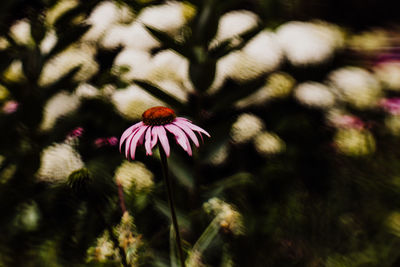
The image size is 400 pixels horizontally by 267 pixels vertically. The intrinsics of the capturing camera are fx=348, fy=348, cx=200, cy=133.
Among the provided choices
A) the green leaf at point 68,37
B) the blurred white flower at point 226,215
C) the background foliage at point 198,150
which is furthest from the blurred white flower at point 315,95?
the green leaf at point 68,37

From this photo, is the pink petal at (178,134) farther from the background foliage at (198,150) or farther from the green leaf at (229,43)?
the green leaf at (229,43)

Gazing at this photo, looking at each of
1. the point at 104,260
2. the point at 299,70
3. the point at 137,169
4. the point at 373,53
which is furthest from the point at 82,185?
the point at 373,53

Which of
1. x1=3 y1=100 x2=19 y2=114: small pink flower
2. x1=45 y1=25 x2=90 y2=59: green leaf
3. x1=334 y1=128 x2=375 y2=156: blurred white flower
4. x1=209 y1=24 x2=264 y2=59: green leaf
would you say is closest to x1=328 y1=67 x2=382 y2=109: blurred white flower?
x1=334 y1=128 x2=375 y2=156: blurred white flower

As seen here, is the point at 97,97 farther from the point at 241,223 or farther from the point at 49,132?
the point at 241,223

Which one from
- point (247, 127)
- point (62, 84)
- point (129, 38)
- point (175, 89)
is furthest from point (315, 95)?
point (62, 84)

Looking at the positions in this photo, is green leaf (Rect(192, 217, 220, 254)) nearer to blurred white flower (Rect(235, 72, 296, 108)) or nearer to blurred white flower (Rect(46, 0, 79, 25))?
blurred white flower (Rect(235, 72, 296, 108))

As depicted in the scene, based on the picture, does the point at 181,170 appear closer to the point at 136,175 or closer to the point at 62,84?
the point at 136,175
